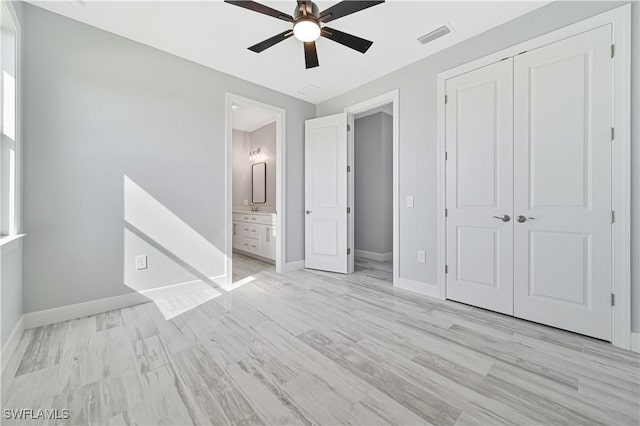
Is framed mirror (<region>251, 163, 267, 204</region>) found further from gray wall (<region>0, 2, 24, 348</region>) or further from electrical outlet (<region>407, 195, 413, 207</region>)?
gray wall (<region>0, 2, 24, 348</region>)

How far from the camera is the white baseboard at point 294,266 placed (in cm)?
404

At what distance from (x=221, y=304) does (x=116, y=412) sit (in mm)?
1423

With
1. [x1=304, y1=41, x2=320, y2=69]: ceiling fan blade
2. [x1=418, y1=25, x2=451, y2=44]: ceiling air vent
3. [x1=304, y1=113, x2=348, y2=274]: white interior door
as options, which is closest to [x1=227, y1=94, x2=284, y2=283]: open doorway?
[x1=304, y1=113, x2=348, y2=274]: white interior door

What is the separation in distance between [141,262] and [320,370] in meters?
2.22

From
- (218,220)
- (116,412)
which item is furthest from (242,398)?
(218,220)

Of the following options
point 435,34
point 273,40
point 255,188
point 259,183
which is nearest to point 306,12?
point 273,40

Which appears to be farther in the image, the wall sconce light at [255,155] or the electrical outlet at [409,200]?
the wall sconce light at [255,155]

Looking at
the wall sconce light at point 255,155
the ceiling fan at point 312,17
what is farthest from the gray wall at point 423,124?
the wall sconce light at point 255,155

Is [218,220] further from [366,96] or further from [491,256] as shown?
[491,256]

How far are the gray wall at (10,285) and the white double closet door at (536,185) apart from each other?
364 centimetres

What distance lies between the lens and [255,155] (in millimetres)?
6129

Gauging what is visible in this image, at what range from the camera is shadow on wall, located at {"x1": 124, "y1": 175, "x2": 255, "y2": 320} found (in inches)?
105

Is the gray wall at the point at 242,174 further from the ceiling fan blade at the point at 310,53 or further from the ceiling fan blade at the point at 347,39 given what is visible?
the ceiling fan blade at the point at 347,39

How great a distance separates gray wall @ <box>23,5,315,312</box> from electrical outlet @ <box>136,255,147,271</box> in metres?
0.06
